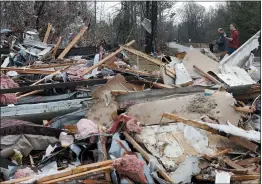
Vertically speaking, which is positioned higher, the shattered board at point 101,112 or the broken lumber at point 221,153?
the shattered board at point 101,112

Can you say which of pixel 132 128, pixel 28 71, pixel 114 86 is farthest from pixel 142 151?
pixel 28 71

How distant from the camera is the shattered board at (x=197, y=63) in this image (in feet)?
25.0

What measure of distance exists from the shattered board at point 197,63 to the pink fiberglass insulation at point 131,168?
379 centimetres

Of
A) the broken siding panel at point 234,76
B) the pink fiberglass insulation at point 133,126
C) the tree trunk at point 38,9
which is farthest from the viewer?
the tree trunk at point 38,9

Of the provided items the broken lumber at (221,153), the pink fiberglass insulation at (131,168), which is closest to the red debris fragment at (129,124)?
the pink fiberglass insulation at (131,168)

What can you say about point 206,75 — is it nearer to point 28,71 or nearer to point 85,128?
point 85,128

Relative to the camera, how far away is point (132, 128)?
486 cm

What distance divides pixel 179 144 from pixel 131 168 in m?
1.00

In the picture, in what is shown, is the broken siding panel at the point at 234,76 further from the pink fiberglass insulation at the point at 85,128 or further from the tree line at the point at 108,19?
the tree line at the point at 108,19

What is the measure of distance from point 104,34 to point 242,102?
42.7 feet

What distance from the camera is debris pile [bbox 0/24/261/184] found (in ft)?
13.7

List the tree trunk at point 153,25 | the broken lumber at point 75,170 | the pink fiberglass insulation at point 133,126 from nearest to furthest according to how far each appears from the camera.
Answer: the broken lumber at point 75,170 → the pink fiberglass insulation at point 133,126 → the tree trunk at point 153,25

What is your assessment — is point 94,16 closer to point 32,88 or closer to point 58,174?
point 32,88

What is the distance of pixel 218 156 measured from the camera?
457 centimetres
